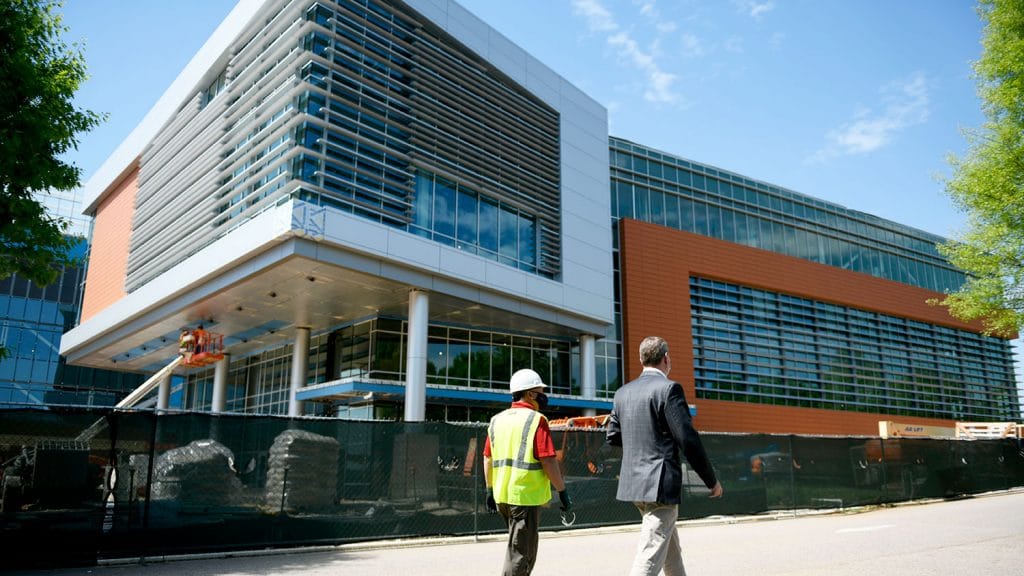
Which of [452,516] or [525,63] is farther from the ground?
[525,63]

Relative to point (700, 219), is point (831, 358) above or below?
below

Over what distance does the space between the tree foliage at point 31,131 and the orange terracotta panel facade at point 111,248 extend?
23965 millimetres

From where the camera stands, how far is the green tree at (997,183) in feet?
64.7

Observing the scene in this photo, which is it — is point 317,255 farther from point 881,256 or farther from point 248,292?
point 881,256

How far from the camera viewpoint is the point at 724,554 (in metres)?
9.17

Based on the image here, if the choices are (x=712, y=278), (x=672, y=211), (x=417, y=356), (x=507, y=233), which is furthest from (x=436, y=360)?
(x=712, y=278)

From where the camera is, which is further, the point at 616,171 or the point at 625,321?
the point at 616,171

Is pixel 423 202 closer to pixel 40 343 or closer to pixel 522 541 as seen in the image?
pixel 522 541

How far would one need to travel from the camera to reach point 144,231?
34.2 metres

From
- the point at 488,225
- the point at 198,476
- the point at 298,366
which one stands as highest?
the point at 488,225

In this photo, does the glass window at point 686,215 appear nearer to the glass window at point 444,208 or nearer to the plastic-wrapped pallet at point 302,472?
the glass window at point 444,208

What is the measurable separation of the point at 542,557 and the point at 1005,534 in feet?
21.1

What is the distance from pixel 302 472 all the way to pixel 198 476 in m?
1.35

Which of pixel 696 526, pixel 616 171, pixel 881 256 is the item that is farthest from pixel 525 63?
pixel 881 256
